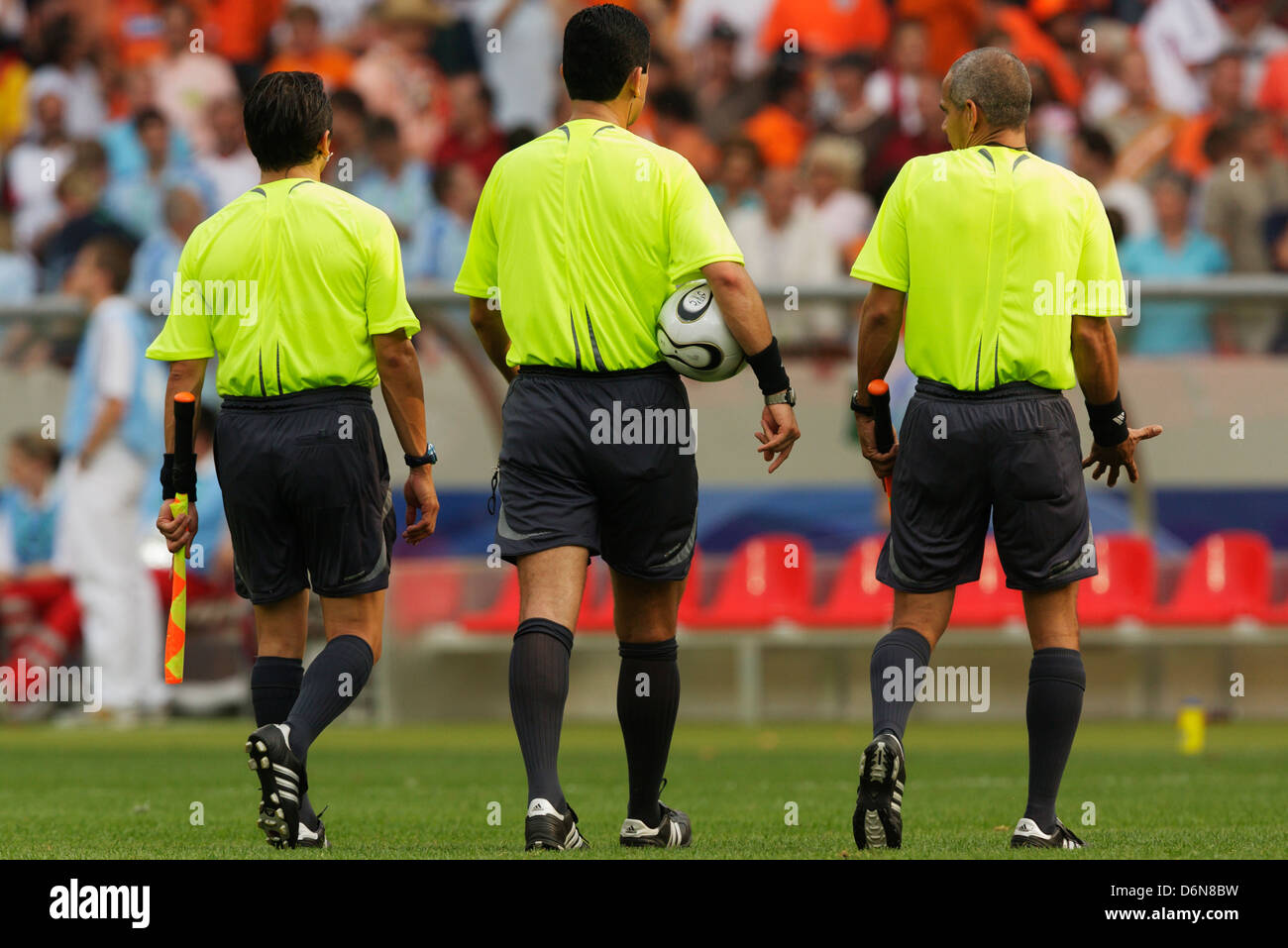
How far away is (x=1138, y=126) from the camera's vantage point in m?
15.7

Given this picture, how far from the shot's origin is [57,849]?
630cm

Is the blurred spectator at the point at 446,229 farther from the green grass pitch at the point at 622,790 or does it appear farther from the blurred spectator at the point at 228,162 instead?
the green grass pitch at the point at 622,790

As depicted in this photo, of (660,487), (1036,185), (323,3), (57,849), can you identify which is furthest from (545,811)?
(323,3)

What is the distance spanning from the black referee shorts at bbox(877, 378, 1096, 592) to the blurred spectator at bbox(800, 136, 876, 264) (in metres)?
8.79

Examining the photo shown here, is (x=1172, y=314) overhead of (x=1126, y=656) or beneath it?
overhead

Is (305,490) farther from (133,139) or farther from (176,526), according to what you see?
(133,139)

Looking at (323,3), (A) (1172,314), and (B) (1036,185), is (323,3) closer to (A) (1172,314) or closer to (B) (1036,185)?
(A) (1172,314)

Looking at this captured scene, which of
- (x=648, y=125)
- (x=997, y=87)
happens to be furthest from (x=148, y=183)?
(x=997, y=87)

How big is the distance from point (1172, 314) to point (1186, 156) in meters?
2.75

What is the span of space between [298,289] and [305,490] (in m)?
0.58


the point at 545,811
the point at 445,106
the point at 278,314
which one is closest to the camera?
the point at 545,811

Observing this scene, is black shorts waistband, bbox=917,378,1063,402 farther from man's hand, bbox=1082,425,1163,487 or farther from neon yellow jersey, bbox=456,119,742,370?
neon yellow jersey, bbox=456,119,742,370

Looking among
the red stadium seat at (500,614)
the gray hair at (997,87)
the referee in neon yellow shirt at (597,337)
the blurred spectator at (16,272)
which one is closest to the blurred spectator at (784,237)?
the red stadium seat at (500,614)

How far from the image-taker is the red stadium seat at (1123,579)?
43.6 feet
